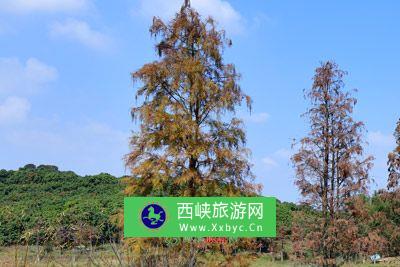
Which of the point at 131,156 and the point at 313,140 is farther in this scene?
the point at 313,140

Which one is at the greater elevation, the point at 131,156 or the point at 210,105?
the point at 210,105

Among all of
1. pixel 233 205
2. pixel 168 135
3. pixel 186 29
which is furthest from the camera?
pixel 186 29

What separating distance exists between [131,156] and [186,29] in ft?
14.0

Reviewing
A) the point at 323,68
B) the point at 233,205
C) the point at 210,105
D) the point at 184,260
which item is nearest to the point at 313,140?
the point at 323,68

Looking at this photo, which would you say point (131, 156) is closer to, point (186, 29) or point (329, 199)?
point (186, 29)

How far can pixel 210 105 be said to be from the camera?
16.1m

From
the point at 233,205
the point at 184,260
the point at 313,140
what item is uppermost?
the point at 313,140

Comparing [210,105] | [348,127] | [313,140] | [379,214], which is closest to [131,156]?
[210,105]

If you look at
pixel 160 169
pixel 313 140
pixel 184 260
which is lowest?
pixel 184 260

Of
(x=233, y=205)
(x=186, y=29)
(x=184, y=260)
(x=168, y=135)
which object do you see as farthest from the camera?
(x=186, y=29)

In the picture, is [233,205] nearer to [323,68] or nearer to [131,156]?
[131,156]

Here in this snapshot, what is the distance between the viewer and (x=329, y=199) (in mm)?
17531

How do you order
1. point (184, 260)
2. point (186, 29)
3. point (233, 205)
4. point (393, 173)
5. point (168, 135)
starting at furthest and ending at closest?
point (393, 173), point (186, 29), point (168, 135), point (233, 205), point (184, 260)

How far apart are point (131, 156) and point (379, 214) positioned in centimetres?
912
